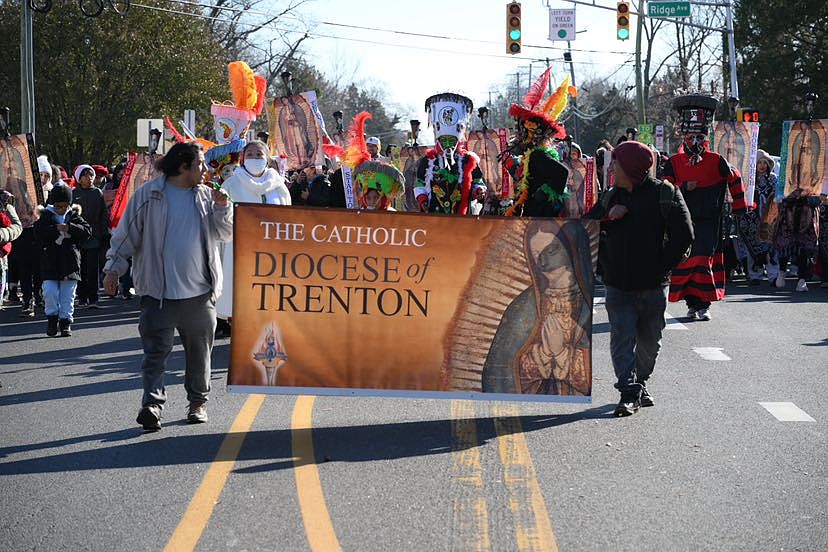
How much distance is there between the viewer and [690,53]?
65125 mm

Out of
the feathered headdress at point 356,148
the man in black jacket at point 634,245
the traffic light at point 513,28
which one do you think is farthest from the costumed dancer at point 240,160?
the traffic light at point 513,28

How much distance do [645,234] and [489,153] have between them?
54.9ft

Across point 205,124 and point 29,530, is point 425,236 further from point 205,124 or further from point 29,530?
point 205,124

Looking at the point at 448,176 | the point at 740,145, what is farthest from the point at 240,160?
the point at 740,145

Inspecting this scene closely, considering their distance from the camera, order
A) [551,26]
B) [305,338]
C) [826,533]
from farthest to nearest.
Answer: [551,26], [305,338], [826,533]

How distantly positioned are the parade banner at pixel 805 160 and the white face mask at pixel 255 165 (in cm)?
1064

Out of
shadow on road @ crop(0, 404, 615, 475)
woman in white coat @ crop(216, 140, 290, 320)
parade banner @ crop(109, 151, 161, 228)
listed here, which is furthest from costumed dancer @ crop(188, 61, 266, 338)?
parade banner @ crop(109, 151, 161, 228)

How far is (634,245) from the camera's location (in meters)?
8.38

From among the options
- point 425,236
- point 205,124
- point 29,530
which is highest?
point 205,124

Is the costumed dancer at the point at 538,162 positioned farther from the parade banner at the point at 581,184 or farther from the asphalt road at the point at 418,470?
the parade banner at the point at 581,184

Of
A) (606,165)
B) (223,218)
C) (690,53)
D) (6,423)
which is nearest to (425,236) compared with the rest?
(223,218)

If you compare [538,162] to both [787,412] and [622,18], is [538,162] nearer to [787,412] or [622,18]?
[787,412]

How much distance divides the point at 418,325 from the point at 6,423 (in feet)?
9.19

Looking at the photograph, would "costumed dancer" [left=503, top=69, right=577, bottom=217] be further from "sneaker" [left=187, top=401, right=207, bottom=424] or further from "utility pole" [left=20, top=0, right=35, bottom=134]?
"utility pole" [left=20, top=0, right=35, bottom=134]
